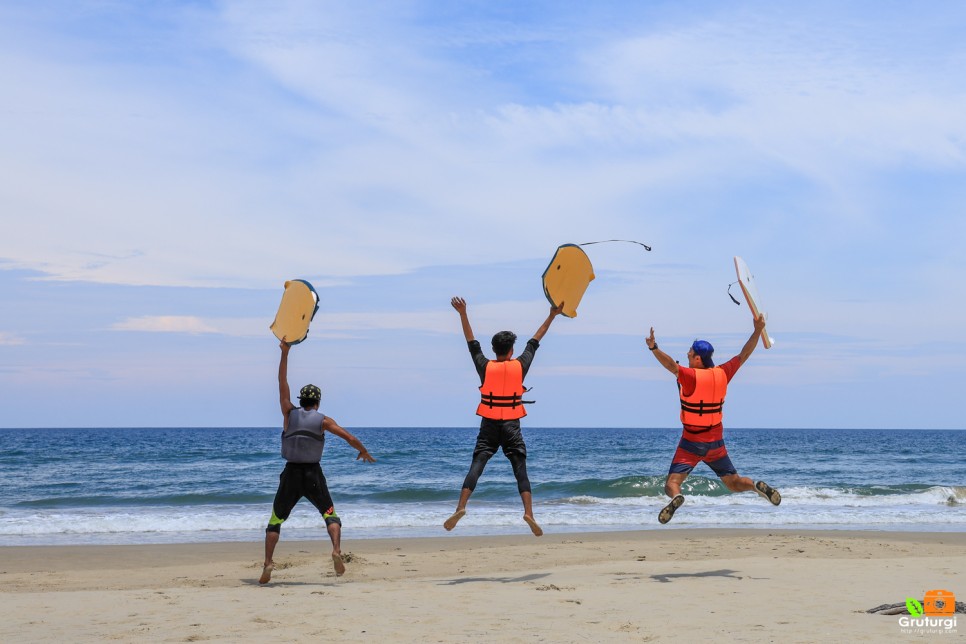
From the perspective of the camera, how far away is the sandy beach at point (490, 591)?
7168 mm

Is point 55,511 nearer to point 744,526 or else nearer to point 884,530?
point 744,526

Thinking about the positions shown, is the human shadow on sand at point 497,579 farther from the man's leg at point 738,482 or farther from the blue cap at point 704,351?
the blue cap at point 704,351

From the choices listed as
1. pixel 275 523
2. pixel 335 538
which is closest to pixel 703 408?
pixel 335 538

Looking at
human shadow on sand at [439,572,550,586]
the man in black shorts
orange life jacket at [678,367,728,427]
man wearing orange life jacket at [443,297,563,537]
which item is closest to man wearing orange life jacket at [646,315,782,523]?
orange life jacket at [678,367,728,427]

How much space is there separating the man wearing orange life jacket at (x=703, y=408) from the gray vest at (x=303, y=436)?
3511mm

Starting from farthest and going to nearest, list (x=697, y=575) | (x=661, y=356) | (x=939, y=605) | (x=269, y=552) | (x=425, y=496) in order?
(x=425, y=496)
(x=697, y=575)
(x=269, y=552)
(x=661, y=356)
(x=939, y=605)

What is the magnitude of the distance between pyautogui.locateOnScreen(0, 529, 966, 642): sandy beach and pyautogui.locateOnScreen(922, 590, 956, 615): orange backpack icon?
470mm

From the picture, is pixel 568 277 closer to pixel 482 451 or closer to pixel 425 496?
pixel 482 451

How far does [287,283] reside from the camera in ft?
30.9

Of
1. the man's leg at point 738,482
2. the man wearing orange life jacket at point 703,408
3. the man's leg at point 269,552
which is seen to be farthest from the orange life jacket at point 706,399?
the man's leg at point 269,552

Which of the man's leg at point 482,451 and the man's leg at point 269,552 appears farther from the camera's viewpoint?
the man's leg at point 269,552

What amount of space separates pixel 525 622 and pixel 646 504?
1784 centimetres

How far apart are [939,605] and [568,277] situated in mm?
4339

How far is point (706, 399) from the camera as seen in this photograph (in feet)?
29.9
